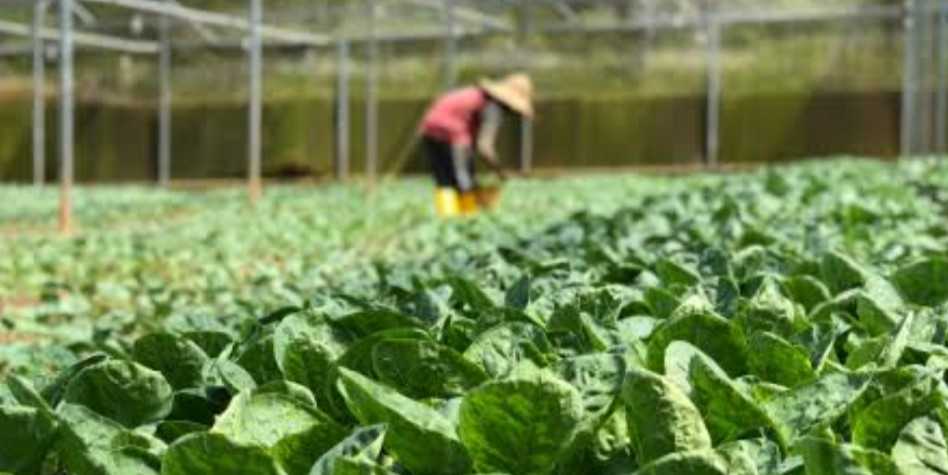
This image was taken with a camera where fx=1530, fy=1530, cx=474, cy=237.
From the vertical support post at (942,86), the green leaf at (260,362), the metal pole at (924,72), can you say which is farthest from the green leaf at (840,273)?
the metal pole at (924,72)

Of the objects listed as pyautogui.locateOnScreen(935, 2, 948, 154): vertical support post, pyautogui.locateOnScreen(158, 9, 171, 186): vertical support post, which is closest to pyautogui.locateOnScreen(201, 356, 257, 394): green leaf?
pyautogui.locateOnScreen(935, 2, 948, 154): vertical support post

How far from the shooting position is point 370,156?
2389cm

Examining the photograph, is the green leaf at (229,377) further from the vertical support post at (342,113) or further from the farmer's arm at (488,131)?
the vertical support post at (342,113)

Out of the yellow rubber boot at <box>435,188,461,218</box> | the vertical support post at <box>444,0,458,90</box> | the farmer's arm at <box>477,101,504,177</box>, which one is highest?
A: the vertical support post at <box>444,0,458,90</box>

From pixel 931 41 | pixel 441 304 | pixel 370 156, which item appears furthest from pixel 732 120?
pixel 441 304

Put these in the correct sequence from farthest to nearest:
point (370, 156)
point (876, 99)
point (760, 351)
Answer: point (876, 99)
point (370, 156)
point (760, 351)

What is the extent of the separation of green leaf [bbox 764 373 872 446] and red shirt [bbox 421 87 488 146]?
14855 mm

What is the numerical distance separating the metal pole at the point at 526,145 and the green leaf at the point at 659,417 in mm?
26954

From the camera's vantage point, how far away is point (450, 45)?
27.1 metres

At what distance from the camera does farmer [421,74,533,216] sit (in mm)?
16766

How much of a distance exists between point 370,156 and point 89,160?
9.41 metres

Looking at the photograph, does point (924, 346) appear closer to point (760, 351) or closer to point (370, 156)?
point (760, 351)

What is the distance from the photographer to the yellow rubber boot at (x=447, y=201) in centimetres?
1684

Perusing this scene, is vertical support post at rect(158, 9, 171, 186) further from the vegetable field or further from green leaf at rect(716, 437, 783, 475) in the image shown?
green leaf at rect(716, 437, 783, 475)
